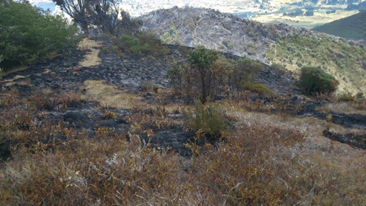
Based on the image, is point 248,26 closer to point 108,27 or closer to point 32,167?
point 108,27

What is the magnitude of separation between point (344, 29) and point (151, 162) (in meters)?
110

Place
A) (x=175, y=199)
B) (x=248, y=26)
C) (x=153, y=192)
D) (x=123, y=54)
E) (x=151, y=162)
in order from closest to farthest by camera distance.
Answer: (x=175, y=199) → (x=153, y=192) → (x=151, y=162) → (x=123, y=54) → (x=248, y=26)

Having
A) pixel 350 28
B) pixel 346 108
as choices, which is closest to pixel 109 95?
pixel 346 108

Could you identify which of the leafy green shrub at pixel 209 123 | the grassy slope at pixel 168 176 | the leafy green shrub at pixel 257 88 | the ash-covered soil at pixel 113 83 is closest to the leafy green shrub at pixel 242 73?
the leafy green shrub at pixel 257 88

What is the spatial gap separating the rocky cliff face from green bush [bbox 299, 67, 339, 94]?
2883 cm

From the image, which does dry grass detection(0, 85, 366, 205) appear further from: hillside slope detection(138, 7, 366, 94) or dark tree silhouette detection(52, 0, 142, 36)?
hillside slope detection(138, 7, 366, 94)

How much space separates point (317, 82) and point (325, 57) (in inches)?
1476

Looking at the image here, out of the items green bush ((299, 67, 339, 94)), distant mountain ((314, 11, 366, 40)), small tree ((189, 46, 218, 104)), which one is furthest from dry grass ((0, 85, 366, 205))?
distant mountain ((314, 11, 366, 40))

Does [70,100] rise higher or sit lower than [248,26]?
lower

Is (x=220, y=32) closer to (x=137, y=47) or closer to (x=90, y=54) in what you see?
(x=137, y=47)

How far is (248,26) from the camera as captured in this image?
51.5m

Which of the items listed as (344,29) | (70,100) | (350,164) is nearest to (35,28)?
(70,100)

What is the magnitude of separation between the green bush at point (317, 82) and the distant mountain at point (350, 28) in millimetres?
84055

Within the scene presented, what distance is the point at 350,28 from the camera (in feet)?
276
